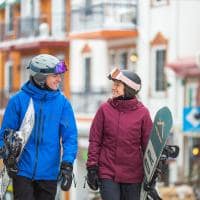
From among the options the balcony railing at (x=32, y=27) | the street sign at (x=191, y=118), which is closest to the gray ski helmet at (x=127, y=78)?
the street sign at (x=191, y=118)

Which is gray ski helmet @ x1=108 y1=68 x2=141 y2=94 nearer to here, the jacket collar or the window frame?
the jacket collar

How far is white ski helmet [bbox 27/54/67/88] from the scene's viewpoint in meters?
8.70

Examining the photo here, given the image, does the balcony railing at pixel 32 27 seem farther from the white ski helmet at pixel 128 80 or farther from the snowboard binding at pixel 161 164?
the snowboard binding at pixel 161 164

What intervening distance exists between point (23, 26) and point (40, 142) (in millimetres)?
32675

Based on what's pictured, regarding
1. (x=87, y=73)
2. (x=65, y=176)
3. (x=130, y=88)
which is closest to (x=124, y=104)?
(x=130, y=88)

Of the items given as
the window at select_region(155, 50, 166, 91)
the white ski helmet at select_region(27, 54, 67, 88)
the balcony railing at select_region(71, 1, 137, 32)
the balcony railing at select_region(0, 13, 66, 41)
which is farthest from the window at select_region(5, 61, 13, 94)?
the white ski helmet at select_region(27, 54, 67, 88)

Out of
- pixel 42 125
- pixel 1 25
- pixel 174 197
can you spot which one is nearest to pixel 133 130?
pixel 42 125

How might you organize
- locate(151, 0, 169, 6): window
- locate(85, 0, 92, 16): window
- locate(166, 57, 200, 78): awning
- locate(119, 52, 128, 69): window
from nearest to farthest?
locate(166, 57, 200, 78): awning < locate(151, 0, 169, 6): window < locate(119, 52, 128, 69): window < locate(85, 0, 92, 16): window

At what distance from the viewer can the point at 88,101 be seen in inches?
1352

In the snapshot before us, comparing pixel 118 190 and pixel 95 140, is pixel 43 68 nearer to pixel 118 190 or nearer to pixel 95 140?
pixel 95 140

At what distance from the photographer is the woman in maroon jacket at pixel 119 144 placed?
358 inches

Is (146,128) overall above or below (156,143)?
above

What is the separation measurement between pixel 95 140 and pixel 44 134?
2.08 ft

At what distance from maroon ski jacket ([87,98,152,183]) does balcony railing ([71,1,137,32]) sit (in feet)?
76.2
